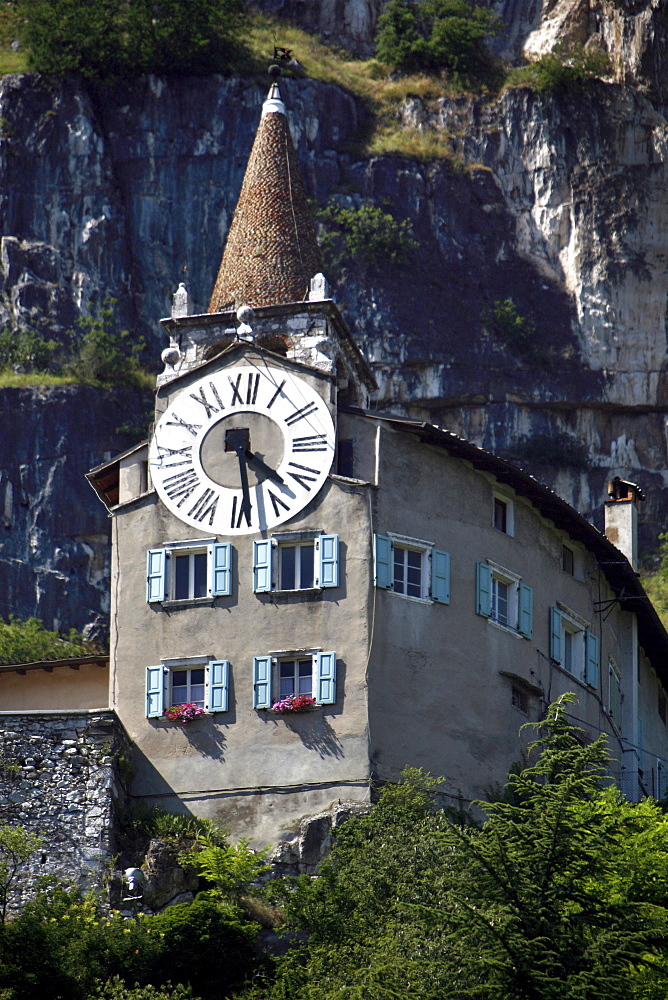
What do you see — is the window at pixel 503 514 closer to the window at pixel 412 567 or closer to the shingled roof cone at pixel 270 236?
the window at pixel 412 567

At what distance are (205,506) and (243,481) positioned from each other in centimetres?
102

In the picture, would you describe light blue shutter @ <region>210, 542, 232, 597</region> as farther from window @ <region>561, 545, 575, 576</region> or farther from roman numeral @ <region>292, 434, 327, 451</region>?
window @ <region>561, 545, 575, 576</region>

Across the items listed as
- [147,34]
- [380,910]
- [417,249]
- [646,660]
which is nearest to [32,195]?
[147,34]

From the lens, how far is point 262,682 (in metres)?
38.4

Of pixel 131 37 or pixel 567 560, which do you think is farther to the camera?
pixel 131 37

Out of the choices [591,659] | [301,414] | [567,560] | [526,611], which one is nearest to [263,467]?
[301,414]

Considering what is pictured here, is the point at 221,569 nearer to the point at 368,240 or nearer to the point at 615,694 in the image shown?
the point at 615,694

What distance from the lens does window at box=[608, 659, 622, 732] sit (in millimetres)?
45500

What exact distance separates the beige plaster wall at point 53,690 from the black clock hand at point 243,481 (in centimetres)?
595

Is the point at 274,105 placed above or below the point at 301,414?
above

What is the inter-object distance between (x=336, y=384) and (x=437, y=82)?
146 ft

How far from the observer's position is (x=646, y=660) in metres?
49.5

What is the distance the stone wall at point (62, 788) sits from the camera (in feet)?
117

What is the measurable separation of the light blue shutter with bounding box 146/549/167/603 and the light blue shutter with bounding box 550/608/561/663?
366 inches
